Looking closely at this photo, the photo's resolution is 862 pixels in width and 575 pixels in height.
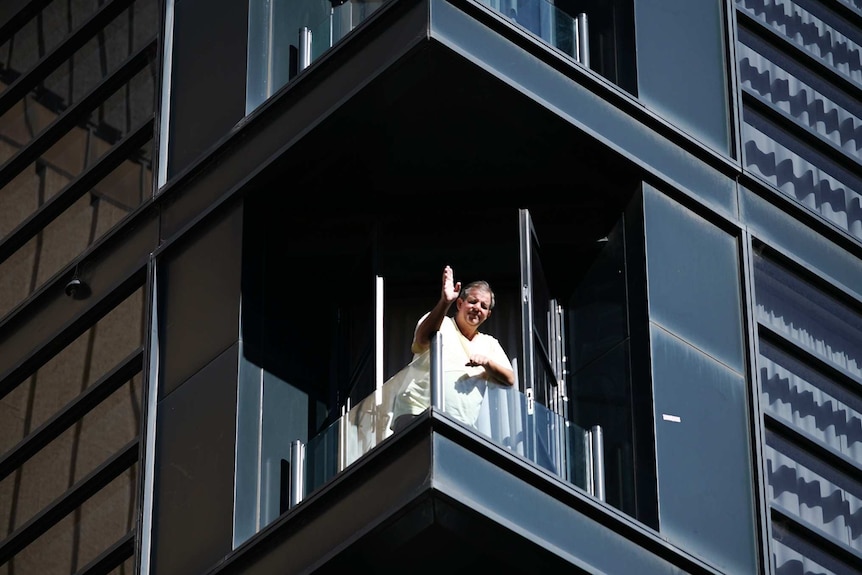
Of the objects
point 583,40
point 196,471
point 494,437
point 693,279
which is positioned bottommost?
point 494,437

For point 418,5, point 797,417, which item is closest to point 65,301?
point 418,5

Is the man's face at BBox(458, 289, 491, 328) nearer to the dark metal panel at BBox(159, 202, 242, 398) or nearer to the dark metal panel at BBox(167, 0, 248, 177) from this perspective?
the dark metal panel at BBox(159, 202, 242, 398)

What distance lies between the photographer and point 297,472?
23.4 meters

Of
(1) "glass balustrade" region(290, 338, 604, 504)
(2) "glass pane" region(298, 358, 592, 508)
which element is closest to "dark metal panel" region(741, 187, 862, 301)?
(1) "glass balustrade" region(290, 338, 604, 504)

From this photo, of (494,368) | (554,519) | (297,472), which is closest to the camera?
(554,519)

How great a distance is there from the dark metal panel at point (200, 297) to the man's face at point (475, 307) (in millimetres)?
2070

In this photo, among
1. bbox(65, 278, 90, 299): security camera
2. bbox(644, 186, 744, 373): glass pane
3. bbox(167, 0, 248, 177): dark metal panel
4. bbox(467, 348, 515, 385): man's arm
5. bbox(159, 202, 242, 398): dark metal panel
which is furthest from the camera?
bbox(65, 278, 90, 299): security camera

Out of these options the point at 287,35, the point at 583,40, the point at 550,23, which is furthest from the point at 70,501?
the point at 583,40

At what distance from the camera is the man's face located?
23797mm

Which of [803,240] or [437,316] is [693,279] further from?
[437,316]

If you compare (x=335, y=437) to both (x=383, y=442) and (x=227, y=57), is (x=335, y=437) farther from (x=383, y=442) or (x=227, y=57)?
(x=227, y=57)

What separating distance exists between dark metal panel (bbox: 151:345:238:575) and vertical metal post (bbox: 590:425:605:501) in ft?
10.1

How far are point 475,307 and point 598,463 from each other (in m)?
1.72

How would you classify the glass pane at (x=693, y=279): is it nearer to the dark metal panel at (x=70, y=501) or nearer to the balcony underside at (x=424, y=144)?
the balcony underside at (x=424, y=144)
